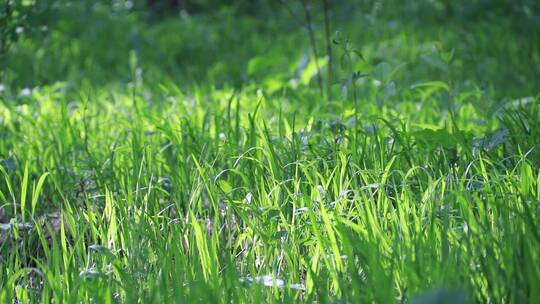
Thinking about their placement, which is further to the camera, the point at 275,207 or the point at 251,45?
the point at 251,45

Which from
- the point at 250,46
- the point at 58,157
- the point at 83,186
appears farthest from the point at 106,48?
the point at 83,186

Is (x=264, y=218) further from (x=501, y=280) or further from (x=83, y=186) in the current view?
(x=83, y=186)

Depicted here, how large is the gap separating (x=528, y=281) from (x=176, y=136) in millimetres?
1491

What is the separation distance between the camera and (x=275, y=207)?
1.87m

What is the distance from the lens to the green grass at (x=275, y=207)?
154 centimetres

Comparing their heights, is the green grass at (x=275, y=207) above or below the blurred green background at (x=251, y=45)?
below

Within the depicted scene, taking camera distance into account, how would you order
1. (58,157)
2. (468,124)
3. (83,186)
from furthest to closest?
(468,124) < (58,157) < (83,186)

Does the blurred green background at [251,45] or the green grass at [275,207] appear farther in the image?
the blurred green background at [251,45]

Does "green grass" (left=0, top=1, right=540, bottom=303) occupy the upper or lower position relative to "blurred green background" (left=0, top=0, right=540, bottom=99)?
lower

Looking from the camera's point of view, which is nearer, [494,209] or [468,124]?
[494,209]

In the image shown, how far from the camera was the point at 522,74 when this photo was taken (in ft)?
16.1

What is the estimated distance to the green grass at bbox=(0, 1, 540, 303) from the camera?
5.04 ft

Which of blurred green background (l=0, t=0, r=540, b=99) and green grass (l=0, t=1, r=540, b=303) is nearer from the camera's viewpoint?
green grass (l=0, t=1, r=540, b=303)

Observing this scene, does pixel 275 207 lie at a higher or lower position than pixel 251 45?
lower
